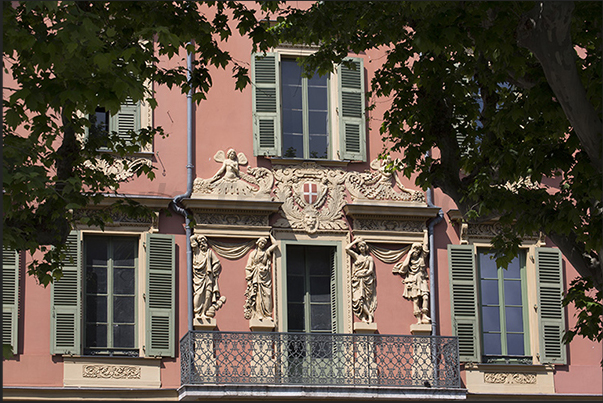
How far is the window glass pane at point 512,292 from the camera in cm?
1880

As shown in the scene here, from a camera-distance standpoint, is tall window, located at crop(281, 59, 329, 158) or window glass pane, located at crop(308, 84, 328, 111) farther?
window glass pane, located at crop(308, 84, 328, 111)

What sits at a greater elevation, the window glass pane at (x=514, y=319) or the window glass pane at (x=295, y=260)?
the window glass pane at (x=295, y=260)

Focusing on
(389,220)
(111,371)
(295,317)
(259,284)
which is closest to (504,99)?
(389,220)

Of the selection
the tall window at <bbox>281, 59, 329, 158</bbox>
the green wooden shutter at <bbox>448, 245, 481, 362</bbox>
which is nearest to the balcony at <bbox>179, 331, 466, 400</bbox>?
the green wooden shutter at <bbox>448, 245, 481, 362</bbox>

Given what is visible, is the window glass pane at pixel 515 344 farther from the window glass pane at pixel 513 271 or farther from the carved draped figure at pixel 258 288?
the carved draped figure at pixel 258 288

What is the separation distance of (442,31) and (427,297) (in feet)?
25.9

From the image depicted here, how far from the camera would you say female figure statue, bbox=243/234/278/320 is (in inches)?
703

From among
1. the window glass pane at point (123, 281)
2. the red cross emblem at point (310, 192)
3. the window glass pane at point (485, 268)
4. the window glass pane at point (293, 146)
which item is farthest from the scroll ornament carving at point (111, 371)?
the window glass pane at point (485, 268)

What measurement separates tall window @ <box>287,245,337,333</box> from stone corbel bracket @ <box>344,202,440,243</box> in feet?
2.15

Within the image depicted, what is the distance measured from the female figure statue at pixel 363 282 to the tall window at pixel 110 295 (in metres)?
3.42

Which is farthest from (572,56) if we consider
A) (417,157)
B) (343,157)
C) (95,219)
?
(343,157)

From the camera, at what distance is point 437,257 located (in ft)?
61.1

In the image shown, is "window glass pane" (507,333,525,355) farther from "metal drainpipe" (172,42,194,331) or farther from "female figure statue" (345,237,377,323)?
"metal drainpipe" (172,42,194,331)

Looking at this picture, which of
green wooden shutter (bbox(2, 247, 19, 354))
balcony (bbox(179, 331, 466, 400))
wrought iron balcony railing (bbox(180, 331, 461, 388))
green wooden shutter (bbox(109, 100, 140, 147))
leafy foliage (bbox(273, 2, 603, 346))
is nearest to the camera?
leafy foliage (bbox(273, 2, 603, 346))
